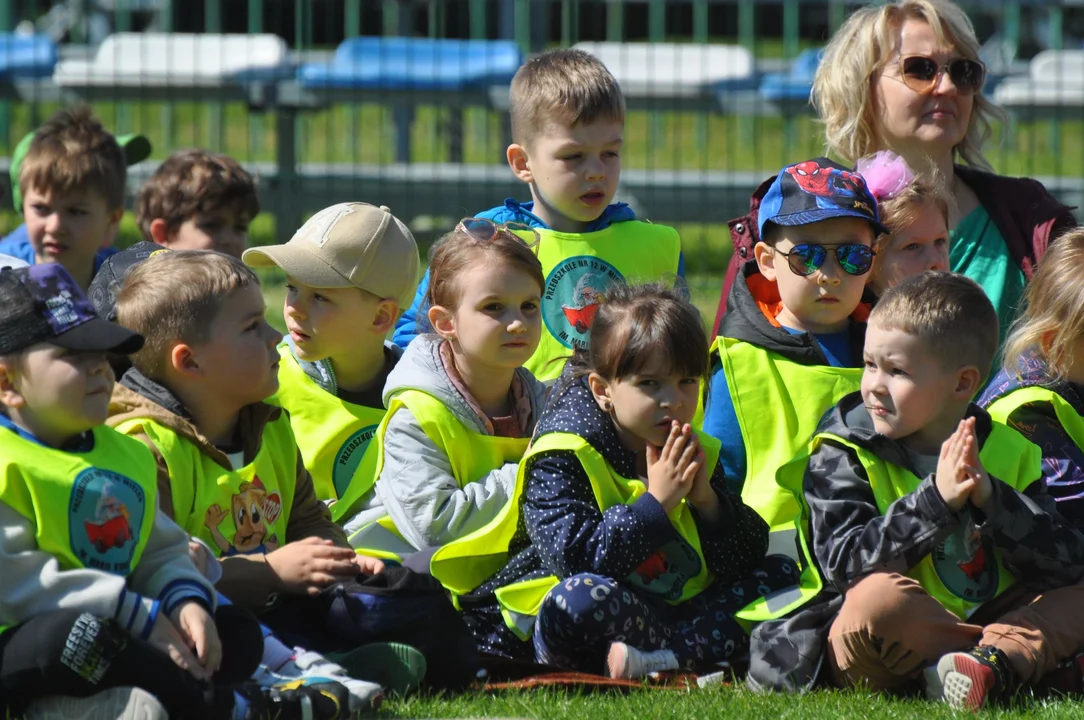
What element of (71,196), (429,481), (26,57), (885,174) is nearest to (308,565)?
(429,481)

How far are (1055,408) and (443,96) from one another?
692 centimetres

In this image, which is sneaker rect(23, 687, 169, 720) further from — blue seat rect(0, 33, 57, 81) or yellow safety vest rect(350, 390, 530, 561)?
blue seat rect(0, 33, 57, 81)

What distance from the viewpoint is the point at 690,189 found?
1071 cm

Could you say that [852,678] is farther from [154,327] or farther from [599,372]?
[154,327]

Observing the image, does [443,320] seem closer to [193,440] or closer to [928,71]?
[193,440]

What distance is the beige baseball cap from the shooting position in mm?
4727

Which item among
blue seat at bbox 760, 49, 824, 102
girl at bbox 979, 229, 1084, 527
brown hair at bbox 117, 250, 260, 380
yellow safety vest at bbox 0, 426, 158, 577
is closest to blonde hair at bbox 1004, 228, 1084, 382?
girl at bbox 979, 229, 1084, 527

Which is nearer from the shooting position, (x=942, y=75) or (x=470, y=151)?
(x=942, y=75)

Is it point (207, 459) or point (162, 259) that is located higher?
point (162, 259)

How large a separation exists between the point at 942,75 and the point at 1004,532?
2132mm

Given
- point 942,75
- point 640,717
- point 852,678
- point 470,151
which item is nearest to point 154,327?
point 640,717

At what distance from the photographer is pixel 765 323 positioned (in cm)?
479

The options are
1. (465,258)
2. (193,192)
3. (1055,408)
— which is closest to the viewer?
(1055,408)

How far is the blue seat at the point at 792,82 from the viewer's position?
11789mm
